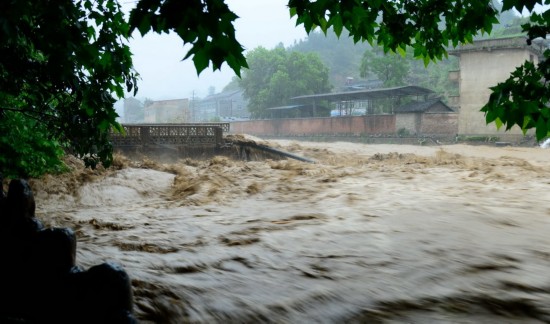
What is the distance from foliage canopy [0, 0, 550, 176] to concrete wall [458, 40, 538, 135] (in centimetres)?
2143

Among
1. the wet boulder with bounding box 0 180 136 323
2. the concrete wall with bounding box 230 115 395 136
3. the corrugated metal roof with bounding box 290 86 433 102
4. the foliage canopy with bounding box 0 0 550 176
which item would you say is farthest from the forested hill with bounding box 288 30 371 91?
the wet boulder with bounding box 0 180 136 323

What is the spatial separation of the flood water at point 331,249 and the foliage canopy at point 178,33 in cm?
98

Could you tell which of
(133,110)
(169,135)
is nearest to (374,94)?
(169,135)

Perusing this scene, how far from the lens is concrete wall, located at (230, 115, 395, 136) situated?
26539 millimetres

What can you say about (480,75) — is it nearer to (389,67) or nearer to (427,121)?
(427,121)

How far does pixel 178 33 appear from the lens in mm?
1928

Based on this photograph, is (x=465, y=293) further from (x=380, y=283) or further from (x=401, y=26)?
(x=401, y=26)

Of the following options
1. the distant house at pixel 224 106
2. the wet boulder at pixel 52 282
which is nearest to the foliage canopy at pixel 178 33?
the wet boulder at pixel 52 282

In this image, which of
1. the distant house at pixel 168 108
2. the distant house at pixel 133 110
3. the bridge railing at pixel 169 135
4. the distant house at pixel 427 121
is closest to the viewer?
the bridge railing at pixel 169 135

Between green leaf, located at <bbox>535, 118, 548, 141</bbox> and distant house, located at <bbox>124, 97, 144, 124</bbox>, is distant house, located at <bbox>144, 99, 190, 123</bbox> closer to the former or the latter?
distant house, located at <bbox>124, 97, 144, 124</bbox>

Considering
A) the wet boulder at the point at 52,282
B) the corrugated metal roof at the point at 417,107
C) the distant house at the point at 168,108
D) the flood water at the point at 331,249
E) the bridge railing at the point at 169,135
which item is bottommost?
the flood water at the point at 331,249

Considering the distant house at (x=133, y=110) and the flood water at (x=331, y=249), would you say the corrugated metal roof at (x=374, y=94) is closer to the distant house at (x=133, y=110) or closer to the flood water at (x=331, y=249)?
the flood water at (x=331, y=249)

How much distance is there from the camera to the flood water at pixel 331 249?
2377 mm

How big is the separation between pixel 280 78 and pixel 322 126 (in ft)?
18.4
